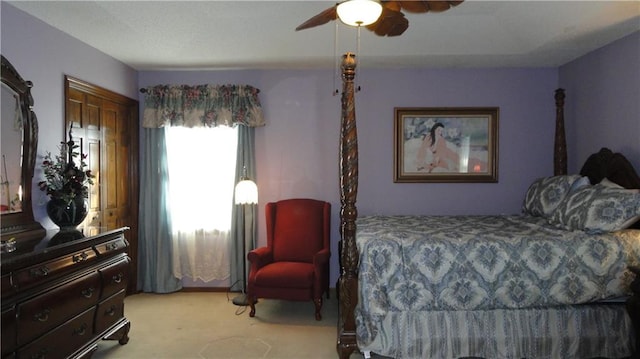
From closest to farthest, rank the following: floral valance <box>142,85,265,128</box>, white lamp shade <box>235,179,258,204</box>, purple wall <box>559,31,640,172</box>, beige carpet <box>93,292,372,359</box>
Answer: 1. beige carpet <box>93,292,372,359</box>
2. purple wall <box>559,31,640,172</box>
3. white lamp shade <box>235,179,258,204</box>
4. floral valance <box>142,85,265,128</box>

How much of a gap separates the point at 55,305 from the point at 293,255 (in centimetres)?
226

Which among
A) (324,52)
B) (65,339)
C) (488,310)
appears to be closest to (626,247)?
(488,310)

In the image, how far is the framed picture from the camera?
183 inches

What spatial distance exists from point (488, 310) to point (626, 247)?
1.02 metres

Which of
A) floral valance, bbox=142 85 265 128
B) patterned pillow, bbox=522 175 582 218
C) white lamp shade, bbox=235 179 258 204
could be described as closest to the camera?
patterned pillow, bbox=522 175 582 218

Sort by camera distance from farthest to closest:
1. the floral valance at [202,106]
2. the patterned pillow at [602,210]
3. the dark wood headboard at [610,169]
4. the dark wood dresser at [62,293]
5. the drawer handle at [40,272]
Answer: the floral valance at [202,106]
the dark wood headboard at [610,169]
the patterned pillow at [602,210]
the drawer handle at [40,272]
the dark wood dresser at [62,293]

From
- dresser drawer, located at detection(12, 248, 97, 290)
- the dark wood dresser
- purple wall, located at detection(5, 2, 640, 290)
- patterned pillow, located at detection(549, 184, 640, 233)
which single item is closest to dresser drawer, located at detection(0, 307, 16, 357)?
the dark wood dresser

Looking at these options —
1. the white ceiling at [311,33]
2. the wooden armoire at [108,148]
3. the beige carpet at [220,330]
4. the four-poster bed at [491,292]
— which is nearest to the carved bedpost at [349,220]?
the four-poster bed at [491,292]

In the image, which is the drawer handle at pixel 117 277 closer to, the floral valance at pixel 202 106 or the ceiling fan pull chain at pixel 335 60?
the floral valance at pixel 202 106

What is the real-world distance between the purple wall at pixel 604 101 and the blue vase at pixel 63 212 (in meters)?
4.38

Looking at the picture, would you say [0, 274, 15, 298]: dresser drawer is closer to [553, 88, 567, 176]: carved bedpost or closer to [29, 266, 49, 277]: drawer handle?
[29, 266, 49, 277]: drawer handle

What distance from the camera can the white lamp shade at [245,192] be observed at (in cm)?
429

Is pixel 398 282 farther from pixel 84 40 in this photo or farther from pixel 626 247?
pixel 84 40

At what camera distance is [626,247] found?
2887 millimetres
